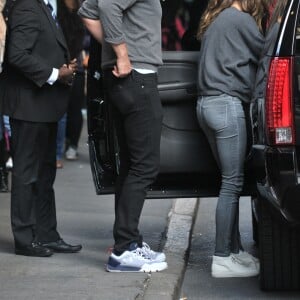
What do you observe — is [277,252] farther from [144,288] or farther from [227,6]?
[227,6]

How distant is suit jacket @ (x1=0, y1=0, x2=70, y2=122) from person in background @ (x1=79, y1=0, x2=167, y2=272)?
1.33 feet

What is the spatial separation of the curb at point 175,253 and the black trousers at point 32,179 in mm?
891

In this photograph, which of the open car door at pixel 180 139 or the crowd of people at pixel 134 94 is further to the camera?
the open car door at pixel 180 139

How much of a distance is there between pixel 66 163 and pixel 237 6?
19.5 feet

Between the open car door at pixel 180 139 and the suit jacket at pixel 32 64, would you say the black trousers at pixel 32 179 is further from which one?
the open car door at pixel 180 139

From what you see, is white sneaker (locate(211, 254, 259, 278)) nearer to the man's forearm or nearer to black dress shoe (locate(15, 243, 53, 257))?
black dress shoe (locate(15, 243, 53, 257))

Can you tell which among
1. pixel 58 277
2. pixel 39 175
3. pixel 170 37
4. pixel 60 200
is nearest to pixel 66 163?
pixel 60 200

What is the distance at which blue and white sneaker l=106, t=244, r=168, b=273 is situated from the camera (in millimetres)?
5695

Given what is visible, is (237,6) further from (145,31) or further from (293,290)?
(293,290)

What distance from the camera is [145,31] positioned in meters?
5.49

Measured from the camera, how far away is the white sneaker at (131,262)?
5.70 m

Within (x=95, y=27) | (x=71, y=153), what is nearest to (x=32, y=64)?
(x=95, y=27)

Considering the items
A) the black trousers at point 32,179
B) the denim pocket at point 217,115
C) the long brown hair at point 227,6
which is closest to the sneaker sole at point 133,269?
the black trousers at point 32,179

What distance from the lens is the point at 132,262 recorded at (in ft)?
18.7
